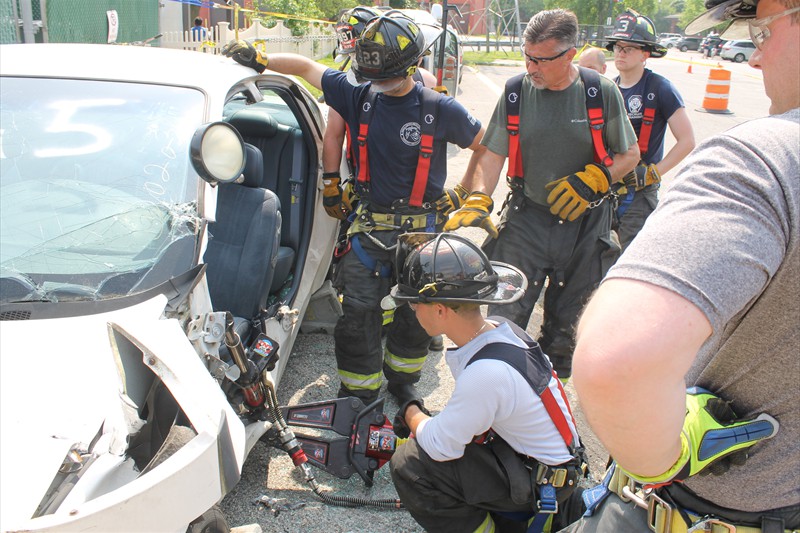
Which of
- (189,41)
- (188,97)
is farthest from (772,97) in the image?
(189,41)

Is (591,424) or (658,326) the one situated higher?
(658,326)

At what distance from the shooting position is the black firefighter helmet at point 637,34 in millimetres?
4445

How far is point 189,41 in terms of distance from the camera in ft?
42.9

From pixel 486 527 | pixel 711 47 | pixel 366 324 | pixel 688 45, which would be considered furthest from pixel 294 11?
pixel 688 45

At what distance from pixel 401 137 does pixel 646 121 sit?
6.00ft

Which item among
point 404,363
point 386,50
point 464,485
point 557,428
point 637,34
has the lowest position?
point 404,363

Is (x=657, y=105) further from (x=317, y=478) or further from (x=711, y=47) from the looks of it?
(x=711, y=47)

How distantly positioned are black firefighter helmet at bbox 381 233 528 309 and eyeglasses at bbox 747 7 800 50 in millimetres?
1268

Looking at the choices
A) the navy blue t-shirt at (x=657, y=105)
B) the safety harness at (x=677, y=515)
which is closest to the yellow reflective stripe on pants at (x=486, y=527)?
the safety harness at (x=677, y=515)

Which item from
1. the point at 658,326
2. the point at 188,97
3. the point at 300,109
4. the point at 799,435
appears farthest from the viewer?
the point at 300,109

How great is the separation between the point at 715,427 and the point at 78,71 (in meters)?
2.70

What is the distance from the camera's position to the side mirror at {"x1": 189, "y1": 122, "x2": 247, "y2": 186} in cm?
243

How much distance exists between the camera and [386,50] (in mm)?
3445

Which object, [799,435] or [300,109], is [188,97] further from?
[799,435]
